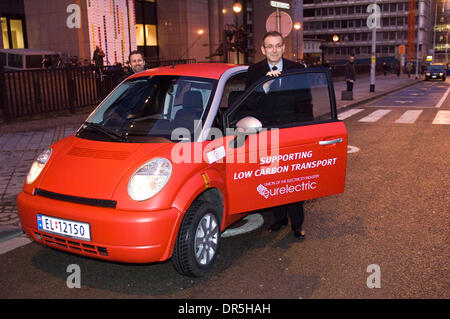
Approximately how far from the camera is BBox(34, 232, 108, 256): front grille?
3416mm

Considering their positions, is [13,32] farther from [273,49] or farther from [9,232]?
[273,49]

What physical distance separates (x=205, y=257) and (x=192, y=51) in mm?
31668

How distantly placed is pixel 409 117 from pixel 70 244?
1421 centimetres

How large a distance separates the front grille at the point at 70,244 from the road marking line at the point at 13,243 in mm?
1052

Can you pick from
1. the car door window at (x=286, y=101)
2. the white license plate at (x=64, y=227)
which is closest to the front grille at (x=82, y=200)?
the white license plate at (x=64, y=227)

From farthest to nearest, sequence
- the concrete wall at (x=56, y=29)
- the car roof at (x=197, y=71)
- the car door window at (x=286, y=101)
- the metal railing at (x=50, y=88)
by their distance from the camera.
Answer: the concrete wall at (x=56, y=29)
the metal railing at (x=50, y=88)
the car roof at (x=197, y=71)
the car door window at (x=286, y=101)

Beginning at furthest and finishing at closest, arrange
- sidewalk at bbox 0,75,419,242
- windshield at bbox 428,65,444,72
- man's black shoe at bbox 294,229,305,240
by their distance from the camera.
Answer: windshield at bbox 428,65,444,72 < sidewalk at bbox 0,75,419,242 < man's black shoe at bbox 294,229,305,240

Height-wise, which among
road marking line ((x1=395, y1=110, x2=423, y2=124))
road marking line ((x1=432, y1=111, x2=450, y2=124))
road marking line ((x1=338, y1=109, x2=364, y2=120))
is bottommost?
road marking line ((x1=432, y1=111, x2=450, y2=124))

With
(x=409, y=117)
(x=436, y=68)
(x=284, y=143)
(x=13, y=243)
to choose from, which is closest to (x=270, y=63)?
(x=284, y=143)

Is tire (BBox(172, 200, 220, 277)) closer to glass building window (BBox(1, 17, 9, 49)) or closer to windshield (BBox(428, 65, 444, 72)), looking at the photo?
glass building window (BBox(1, 17, 9, 49))

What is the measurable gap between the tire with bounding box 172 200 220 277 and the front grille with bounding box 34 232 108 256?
0.59m

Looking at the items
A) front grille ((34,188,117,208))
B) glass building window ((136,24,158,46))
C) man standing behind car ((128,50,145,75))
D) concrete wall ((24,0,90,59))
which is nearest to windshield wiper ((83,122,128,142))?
front grille ((34,188,117,208))

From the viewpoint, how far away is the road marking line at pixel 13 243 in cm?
448

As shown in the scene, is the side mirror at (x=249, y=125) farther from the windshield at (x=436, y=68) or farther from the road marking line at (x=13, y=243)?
the windshield at (x=436, y=68)
